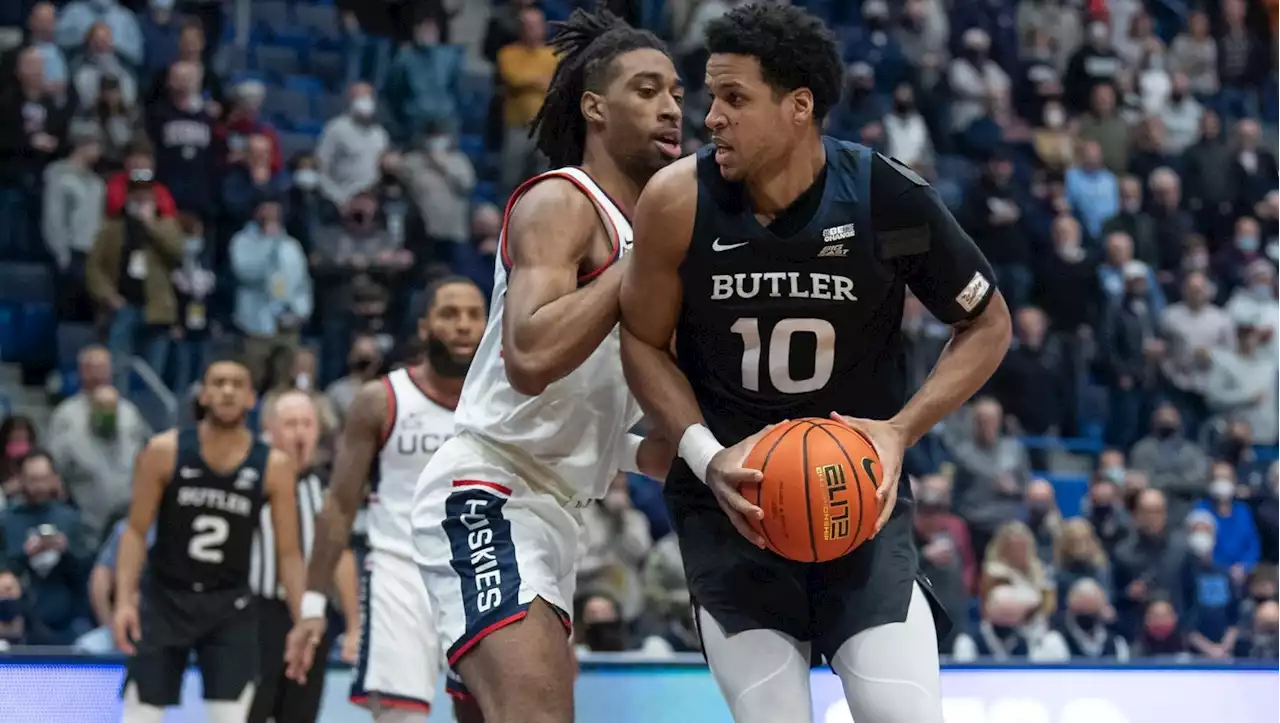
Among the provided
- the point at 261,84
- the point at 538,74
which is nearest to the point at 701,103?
the point at 538,74

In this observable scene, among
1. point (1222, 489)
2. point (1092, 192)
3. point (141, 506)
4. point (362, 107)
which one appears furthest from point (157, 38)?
point (1222, 489)

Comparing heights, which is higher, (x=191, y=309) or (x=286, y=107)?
(x=286, y=107)

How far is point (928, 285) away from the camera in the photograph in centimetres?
370

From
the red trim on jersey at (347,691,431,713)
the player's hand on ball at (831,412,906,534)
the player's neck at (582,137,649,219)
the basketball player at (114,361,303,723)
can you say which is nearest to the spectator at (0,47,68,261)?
the basketball player at (114,361,303,723)

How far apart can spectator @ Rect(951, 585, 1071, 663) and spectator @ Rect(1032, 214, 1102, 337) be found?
147 inches

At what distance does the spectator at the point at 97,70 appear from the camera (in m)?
11.7

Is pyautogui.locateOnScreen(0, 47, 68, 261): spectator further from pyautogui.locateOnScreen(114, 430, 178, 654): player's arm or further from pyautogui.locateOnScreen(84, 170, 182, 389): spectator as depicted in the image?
pyautogui.locateOnScreen(114, 430, 178, 654): player's arm

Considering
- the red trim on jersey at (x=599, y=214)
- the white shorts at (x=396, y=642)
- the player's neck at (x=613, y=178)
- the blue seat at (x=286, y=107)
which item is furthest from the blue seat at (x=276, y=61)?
the red trim on jersey at (x=599, y=214)

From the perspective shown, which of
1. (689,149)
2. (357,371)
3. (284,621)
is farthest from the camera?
(689,149)

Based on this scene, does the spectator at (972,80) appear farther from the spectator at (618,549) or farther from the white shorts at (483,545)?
the white shorts at (483,545)

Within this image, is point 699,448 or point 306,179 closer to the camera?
point 699,448

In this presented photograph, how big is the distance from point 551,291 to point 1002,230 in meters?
9.95

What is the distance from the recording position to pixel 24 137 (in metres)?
11.4

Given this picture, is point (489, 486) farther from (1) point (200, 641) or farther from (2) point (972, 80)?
(2) point (972, 80)
